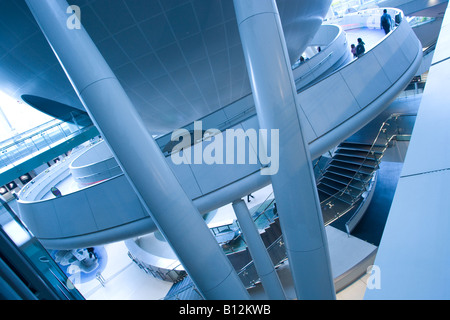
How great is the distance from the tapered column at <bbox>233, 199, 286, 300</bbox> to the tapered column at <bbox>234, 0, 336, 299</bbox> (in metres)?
1.86

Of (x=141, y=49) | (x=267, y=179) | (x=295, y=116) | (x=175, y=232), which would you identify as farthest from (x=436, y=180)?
(x=141, y=49)

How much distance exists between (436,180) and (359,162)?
1148cm

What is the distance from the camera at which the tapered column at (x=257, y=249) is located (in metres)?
6.51

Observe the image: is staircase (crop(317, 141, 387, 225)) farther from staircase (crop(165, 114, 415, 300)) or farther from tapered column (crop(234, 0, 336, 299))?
tapered column (crop(234, 0, 336, 299))

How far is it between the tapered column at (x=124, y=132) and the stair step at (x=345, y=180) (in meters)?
9.38

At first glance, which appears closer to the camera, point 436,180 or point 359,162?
point 436,180

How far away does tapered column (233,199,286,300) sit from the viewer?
651cm

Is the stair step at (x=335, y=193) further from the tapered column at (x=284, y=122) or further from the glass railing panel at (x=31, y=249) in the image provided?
the glass railing panel at (x=31, y=249)

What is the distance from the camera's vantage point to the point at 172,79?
296 inches

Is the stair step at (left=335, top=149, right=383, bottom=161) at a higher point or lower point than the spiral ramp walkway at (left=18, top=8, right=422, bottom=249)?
lower

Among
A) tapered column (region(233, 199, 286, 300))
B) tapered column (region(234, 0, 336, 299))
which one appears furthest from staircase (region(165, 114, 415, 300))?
tapered column (region(234, 0, 336, 299))

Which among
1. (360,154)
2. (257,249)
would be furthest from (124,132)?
(360,154)

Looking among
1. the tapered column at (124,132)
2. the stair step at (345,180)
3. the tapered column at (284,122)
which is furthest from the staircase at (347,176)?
the tapered column at (124,132)
